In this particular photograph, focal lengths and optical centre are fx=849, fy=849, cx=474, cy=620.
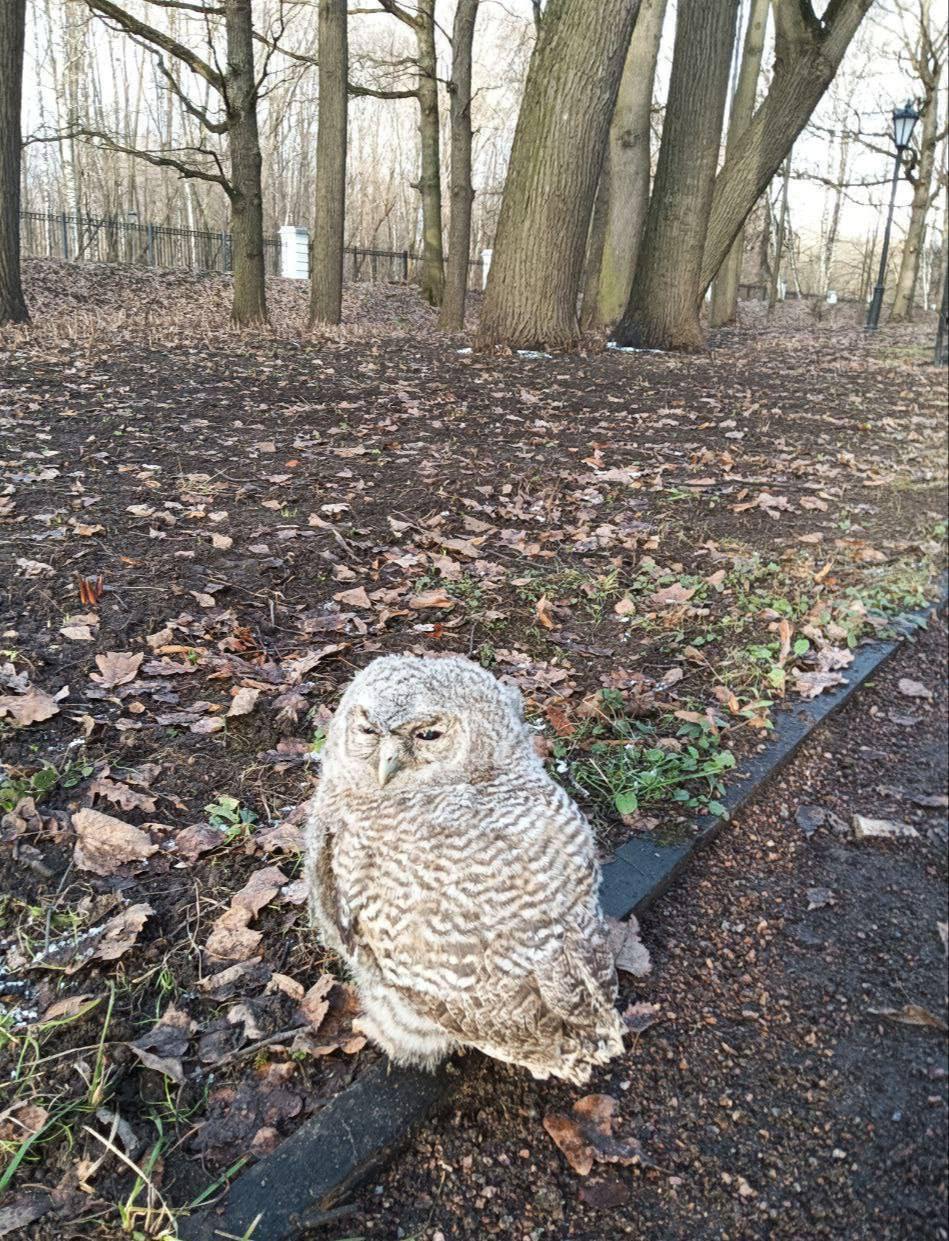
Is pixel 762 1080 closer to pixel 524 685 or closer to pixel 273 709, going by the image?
pixel 524 685

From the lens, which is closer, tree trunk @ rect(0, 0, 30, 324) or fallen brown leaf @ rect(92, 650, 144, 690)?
fallen brown leaf @ rect(92, 650, 144, 690)

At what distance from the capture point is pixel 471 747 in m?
2.15

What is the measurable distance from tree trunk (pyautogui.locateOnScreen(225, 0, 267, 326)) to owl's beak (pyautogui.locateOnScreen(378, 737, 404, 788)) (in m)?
13.2

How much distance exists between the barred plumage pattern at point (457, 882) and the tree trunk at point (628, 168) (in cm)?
1690

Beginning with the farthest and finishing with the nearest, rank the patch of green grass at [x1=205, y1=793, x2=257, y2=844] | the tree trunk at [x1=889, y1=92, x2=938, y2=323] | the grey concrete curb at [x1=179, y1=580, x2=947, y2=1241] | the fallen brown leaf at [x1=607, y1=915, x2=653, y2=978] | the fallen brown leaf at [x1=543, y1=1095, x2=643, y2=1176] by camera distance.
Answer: the tree trunk at [x1=889, y1=92, x2=938, y2=323] → the patch of green grass at [x1=205, y1=793, x2=257, y2=844] → the fallen brown leaf at [x1=607, y1=915, x2=653, y2=978] → the fallen brown leaf at [x1=543, y1=1095, x2=643, y2=1176] → the grey concrete curb at [x1=179, y1=580, x2=947, y2=1241]

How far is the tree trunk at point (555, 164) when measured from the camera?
31.5ft

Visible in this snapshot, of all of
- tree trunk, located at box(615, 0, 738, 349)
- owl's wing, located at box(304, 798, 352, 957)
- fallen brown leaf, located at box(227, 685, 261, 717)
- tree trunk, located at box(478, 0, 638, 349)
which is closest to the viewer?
owl's wing, located at box(304, 798, 352, 957)

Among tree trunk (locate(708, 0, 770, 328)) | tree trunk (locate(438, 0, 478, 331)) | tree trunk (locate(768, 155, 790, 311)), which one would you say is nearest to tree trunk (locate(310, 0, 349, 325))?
tree trunk (locate(438, 0, 478, 331))

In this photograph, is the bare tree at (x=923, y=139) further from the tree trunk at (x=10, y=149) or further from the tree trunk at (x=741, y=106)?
the tree trunk at (x=10, y=149)

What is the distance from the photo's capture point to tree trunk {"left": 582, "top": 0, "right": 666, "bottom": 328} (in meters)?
A: 17.0

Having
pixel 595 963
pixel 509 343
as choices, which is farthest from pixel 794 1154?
pixel 509 343

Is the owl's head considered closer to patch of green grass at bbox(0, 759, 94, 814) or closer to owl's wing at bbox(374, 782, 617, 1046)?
owl's wing at bbox(374, 782, 617, 1046)

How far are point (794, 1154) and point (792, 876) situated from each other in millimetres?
1080

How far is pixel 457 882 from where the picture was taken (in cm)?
192
